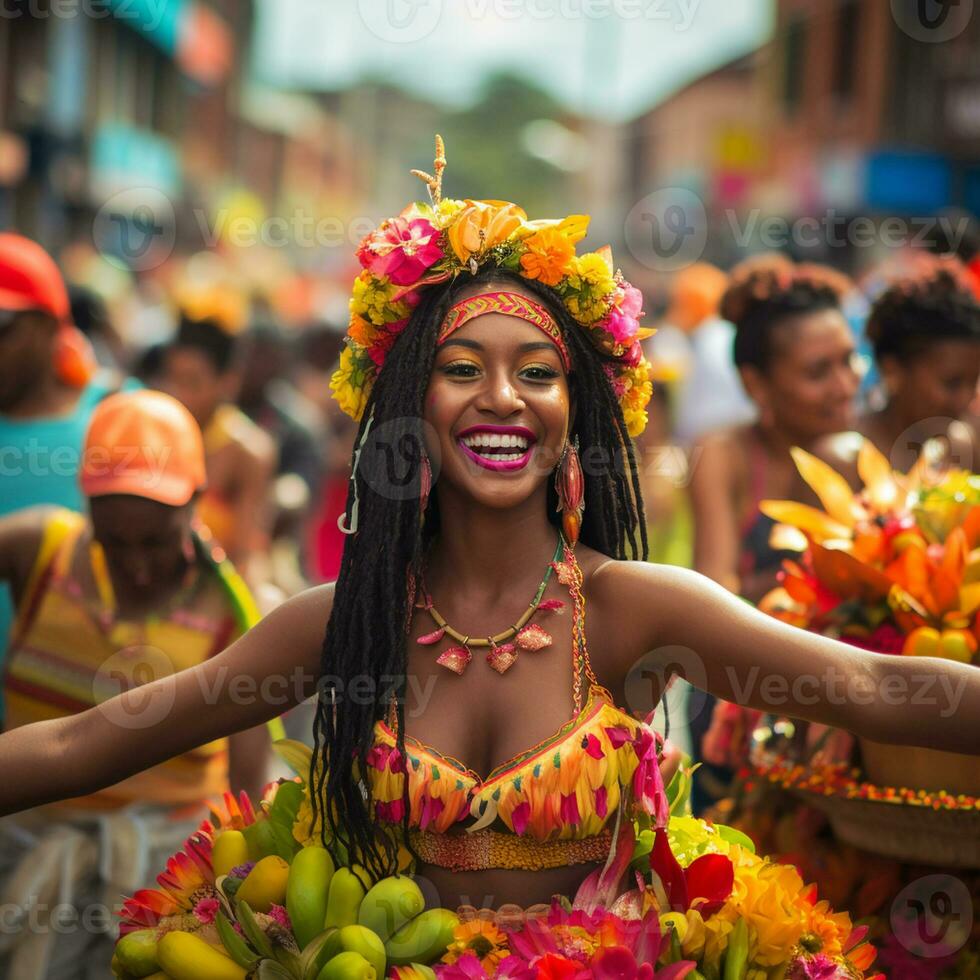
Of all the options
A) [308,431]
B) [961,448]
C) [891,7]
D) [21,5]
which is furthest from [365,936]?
[891,7]

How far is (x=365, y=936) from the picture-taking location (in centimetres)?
287

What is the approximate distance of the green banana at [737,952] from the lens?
2.92 metres

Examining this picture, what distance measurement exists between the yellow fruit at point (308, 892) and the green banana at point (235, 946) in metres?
0.09

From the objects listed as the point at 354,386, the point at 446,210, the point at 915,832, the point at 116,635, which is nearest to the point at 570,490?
the point at 354,386

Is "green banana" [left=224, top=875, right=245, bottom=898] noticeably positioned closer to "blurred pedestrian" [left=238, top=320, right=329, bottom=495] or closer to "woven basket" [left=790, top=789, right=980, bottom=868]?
"woven basket" [left=790, top=789, right=980, bottom=868]

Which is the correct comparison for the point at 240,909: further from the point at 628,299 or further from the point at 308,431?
the point at 308,431

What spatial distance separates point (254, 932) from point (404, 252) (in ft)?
4.44

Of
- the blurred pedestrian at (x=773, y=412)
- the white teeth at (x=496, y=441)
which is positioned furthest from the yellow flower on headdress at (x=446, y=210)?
the blurred pedestrian at (x=773, y=412)

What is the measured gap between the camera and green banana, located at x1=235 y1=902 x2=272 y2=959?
2.96 m

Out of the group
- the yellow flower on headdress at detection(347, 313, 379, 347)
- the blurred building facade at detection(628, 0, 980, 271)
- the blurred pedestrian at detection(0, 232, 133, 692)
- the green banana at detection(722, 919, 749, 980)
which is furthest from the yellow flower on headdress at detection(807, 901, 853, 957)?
the blurred building facade at detection(628, 0, 980, 271)

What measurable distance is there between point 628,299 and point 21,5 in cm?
2451

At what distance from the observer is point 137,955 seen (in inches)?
121
